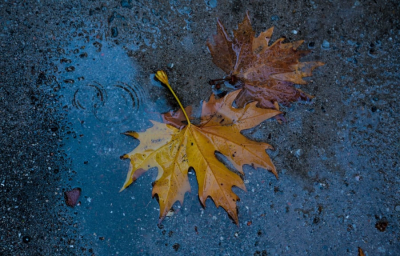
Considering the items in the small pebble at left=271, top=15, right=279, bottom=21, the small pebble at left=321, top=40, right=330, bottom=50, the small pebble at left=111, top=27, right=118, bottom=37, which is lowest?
the small pebble at left=321, top=40, right=330, bottom=50

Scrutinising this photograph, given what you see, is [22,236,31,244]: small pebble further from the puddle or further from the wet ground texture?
the puddle

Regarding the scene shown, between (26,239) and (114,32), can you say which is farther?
(114,32)

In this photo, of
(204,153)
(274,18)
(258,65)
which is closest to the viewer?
(204,153)

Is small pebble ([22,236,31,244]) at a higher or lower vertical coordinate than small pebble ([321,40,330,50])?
higher

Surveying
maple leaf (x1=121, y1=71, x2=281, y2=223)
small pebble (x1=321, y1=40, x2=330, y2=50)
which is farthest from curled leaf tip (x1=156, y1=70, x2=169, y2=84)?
small pebble (x1=321, y1=40, x2=330, y2=50)

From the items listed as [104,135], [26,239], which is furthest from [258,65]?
[26,239]

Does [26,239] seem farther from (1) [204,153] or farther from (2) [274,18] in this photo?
(2) [274,18]

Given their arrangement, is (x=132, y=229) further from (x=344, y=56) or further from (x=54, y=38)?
(x=344, y=56)
